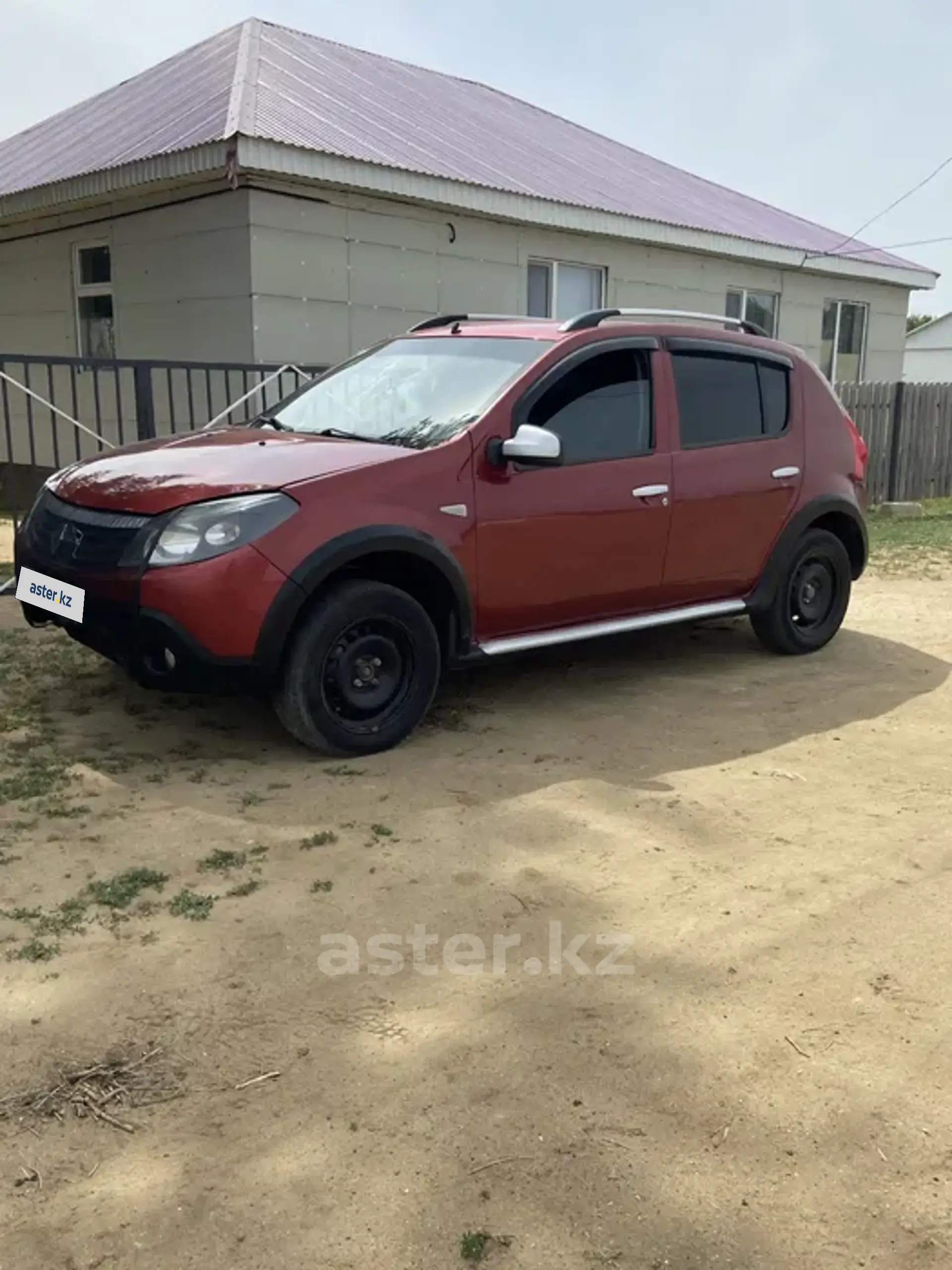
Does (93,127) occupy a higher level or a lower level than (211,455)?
higher

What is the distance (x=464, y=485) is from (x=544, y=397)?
2.16ft

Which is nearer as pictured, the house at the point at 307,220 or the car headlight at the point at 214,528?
the car headlight at the point at 214,528

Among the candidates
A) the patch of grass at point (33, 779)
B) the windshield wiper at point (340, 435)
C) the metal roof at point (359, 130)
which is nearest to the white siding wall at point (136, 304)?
the metal roof at point (359, 130)

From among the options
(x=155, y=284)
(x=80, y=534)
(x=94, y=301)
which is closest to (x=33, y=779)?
(x=80, y=534)

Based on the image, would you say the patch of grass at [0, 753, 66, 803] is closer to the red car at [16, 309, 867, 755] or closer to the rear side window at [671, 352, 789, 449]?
the red car at [16, 309, 867, 755]

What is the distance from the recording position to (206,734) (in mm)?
4891

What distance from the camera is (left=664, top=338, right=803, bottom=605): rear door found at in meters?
5.74

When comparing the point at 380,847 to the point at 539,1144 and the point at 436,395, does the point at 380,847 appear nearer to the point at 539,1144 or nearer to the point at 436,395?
the point at 539,1144

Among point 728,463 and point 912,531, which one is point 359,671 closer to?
point 728,463

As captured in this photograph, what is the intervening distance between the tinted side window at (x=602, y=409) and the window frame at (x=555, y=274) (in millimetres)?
7834

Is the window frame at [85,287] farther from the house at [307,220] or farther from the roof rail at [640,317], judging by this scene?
the roof rail at [640,317]

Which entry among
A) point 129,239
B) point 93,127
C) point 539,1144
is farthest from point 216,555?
point 93,127

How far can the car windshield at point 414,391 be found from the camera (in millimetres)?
5074

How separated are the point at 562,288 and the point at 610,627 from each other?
30.1ft
